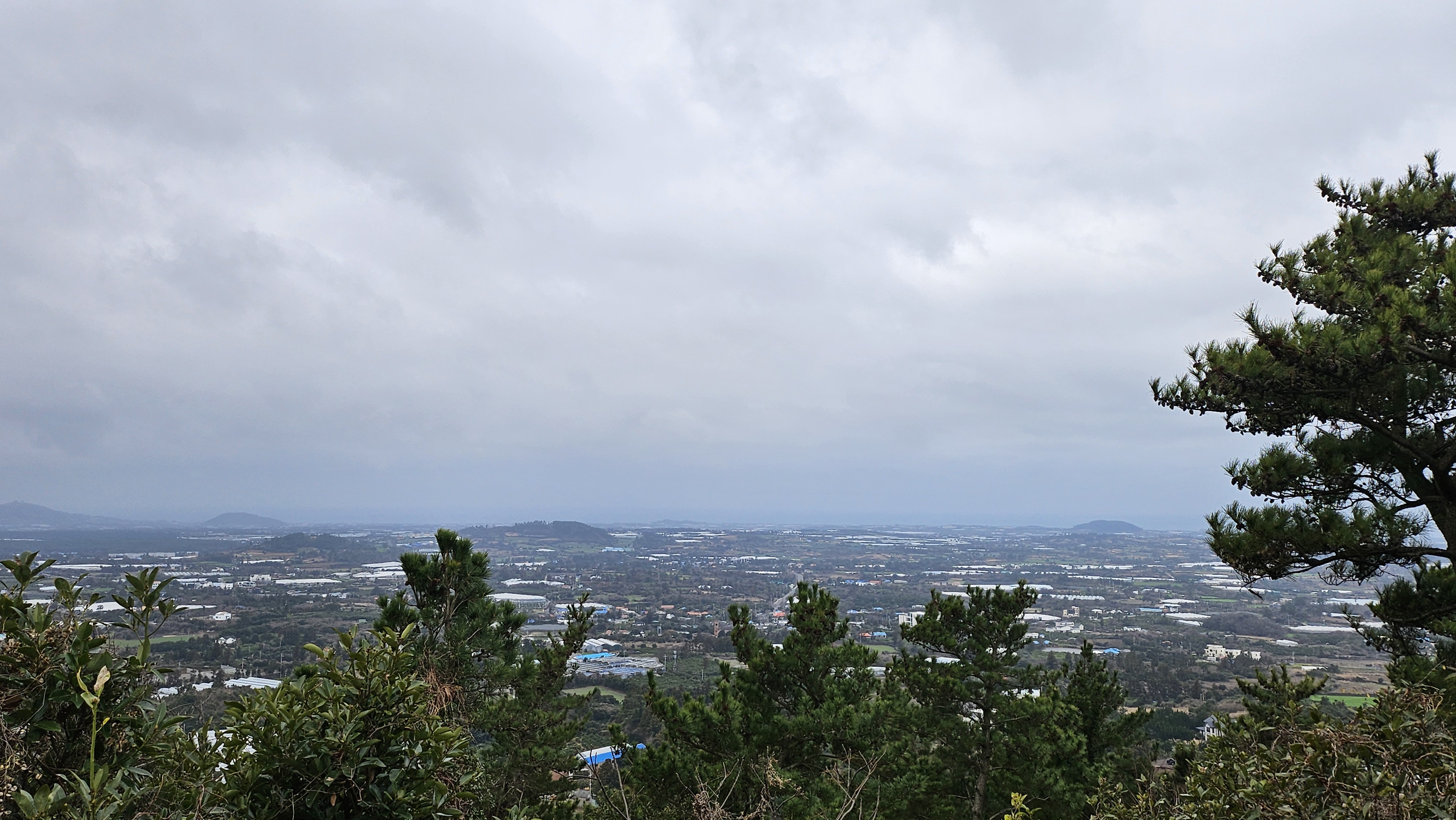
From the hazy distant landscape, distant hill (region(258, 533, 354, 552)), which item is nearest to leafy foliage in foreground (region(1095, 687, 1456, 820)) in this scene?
the hazy distant landscape

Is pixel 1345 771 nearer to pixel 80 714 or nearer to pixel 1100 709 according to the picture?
pixel 80 714

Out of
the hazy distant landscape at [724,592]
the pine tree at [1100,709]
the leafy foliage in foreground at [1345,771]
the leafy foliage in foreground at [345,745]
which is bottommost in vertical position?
the hazy distant landscape at [724,592]

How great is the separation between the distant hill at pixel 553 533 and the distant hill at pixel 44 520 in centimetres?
9115

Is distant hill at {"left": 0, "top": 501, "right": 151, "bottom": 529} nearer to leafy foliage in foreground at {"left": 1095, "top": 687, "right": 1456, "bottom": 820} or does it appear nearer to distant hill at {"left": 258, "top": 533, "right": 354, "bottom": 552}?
distant hill at {"left": 258, "top": 533, "right": 354, "bottom": 552}

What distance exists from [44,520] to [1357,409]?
251 m

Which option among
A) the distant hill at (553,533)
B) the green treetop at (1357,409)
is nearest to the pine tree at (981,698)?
the green treetop at (1357,409)

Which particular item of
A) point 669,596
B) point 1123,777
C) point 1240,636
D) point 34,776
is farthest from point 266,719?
point 669,596

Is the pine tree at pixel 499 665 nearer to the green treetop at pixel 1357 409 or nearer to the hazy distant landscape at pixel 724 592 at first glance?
the hazy distant landscape at pixel 724 592

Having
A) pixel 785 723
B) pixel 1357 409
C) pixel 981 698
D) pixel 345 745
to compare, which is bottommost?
pixel 981 698

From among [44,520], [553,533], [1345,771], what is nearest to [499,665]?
[1345,771]

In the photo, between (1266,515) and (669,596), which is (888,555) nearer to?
(669,596)

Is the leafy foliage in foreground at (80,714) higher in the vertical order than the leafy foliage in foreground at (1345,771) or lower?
higher

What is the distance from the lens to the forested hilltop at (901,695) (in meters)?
2.08

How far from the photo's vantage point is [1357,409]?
18.8 feet
